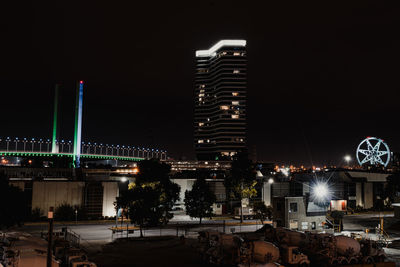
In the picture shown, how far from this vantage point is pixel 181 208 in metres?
63.5

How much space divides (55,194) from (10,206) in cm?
1951

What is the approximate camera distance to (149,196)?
35.7m

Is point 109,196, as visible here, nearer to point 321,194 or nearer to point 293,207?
point 293,207

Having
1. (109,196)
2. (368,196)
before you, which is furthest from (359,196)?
(109,196)

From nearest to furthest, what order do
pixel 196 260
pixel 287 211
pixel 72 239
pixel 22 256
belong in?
pixel 22 256
pixel 196 260
pixel 72 239
pixel 287 211

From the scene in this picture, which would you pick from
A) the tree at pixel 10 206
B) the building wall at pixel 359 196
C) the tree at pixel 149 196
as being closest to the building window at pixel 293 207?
the tree at pixel 149 196

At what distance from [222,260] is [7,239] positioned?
14720mm

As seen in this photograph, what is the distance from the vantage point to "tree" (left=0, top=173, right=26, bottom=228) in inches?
1133

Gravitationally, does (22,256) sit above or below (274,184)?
below

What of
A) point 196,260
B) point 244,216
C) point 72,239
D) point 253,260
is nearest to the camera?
point 253,260

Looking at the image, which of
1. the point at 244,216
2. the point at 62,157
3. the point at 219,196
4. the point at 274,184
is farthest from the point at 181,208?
the point at 62,157

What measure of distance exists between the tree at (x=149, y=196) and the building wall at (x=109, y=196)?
1309 cm

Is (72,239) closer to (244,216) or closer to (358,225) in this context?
(244,216)

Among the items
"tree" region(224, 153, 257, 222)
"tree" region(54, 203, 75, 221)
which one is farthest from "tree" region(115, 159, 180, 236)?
"tree" region(224, 153, 257, 222)
